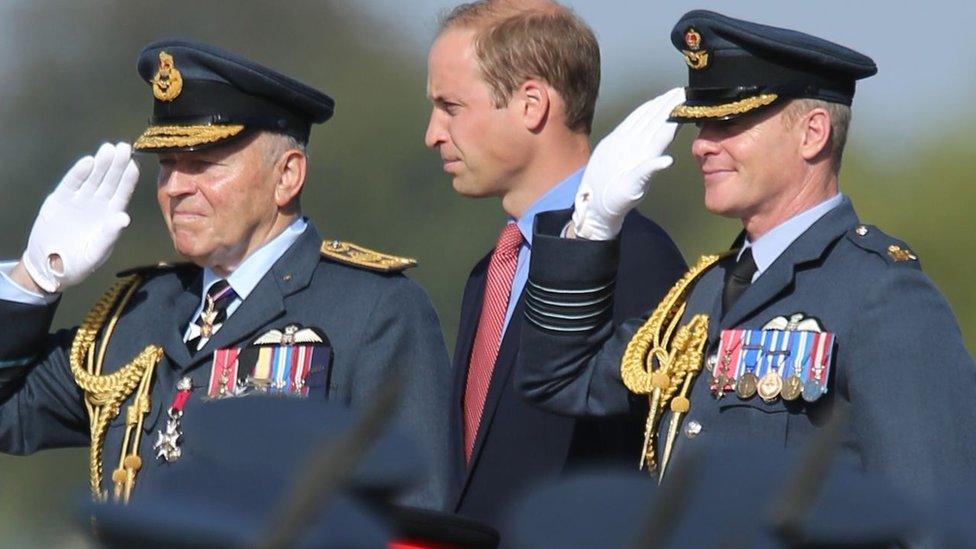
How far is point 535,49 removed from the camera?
4.95m

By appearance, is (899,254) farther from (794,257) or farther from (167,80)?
(167,80)

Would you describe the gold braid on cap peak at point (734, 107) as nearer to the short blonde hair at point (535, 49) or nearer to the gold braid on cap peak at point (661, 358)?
the gold braid on cap peak at point (661, 358)

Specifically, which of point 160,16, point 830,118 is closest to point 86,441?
point 830,118

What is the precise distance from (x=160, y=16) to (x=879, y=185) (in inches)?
164

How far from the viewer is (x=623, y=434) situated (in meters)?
4.60

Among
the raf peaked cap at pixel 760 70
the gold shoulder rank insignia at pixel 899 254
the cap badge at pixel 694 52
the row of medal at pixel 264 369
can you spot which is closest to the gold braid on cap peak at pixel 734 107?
the raf peaked cap at pixel 760 70

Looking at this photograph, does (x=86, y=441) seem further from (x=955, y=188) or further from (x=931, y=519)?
(x=955, y=188)

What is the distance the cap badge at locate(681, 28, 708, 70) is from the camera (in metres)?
4.30

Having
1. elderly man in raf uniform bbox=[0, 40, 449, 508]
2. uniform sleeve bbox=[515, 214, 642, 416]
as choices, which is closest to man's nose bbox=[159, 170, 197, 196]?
elderly man in raf uniform bbox=[0, 40, 449, 508]

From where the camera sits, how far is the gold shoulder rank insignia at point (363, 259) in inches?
187

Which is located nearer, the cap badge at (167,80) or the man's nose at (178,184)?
the man's nose at (178,184)

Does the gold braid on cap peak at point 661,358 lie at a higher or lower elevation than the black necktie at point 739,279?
lower

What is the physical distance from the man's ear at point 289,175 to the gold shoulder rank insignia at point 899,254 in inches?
53.6

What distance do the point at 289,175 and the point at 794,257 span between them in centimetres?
121
